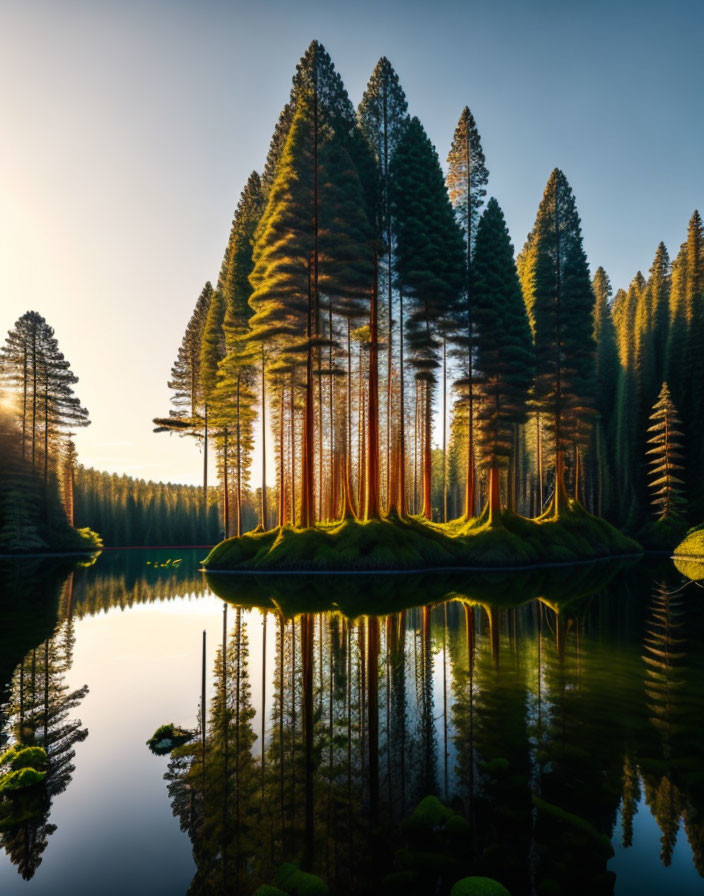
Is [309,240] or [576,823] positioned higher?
[309,240]

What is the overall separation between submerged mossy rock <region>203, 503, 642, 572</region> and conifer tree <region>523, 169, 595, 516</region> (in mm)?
7501

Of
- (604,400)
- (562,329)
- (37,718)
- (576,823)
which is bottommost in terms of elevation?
(37,718)

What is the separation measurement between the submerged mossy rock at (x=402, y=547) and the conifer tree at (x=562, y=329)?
Answer: 750 cm

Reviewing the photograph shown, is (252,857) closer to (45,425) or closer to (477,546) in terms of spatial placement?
(477,546)

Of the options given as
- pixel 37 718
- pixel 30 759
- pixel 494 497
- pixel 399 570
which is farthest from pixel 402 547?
pixel 30 759

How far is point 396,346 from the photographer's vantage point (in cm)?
2977

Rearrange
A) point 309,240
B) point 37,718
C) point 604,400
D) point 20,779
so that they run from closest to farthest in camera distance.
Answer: point 20,779 < point 37,718 < point 309,240 < point 604,400

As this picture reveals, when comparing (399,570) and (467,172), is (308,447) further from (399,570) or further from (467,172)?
(467,172)

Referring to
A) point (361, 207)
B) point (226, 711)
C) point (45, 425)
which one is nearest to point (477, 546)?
point (361, 207)

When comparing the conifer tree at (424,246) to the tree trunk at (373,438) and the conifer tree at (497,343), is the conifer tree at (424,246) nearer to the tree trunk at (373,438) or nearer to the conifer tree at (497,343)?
the conifer tree at (497,343)

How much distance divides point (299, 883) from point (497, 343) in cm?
2926

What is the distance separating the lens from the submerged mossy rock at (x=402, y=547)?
22953mm

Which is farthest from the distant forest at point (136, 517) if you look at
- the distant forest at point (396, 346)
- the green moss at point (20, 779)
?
the green moss at point (20, 779)

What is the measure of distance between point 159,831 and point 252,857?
3.38ft
